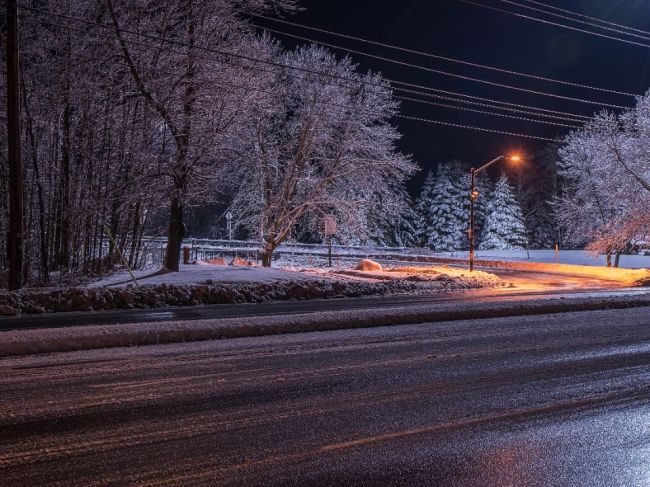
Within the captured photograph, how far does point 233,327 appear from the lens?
463 inches

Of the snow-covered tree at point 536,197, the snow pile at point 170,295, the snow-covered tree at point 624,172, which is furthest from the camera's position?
the snow-covered tree at point 536,197

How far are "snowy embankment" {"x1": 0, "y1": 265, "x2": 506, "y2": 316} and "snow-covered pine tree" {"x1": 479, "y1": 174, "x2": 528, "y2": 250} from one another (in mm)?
49433

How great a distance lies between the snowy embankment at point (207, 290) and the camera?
1631cm

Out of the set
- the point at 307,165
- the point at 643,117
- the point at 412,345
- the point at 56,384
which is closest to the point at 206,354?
the point at 56,384

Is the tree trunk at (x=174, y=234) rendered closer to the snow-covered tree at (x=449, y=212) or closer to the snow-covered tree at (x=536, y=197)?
the snow-covered tree at (x=449, y=212)

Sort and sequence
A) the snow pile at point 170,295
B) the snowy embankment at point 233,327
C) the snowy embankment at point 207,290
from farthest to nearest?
1. the snowy embankment at point 207,290
2. the snow pile at point 170,295
3. the snowy embankment at point 233,327

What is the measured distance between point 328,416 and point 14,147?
14280mm

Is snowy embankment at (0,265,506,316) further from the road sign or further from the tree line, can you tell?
the road sign

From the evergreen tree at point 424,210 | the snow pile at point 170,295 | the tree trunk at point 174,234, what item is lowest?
the snow pile at point 170,295

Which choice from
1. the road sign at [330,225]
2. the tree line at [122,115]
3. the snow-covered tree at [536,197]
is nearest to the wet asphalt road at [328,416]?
the tree line at [122,115]

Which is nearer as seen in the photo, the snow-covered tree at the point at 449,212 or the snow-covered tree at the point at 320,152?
the snow-covered tree at the point at 320,152

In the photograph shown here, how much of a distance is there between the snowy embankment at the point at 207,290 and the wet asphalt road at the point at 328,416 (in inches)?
292

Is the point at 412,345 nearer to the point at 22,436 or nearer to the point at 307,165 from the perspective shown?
the point at 22,436

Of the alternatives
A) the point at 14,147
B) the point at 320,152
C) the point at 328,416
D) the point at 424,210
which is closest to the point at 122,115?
the point at 14,147
